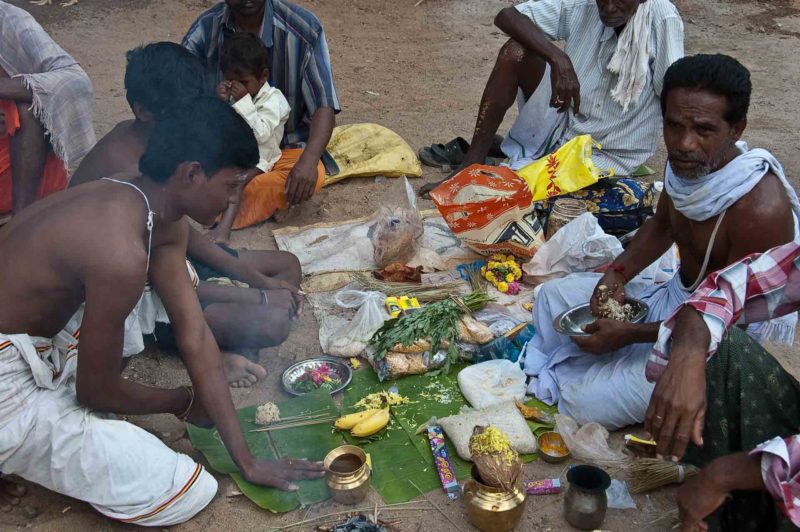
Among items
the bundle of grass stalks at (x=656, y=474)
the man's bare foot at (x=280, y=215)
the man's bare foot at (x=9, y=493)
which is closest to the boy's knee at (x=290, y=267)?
the man's bare foot at (x=280, y=215)

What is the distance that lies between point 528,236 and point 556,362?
1187mm

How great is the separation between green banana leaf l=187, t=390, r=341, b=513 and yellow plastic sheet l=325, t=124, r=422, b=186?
2571mm

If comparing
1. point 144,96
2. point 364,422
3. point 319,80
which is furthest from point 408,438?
point 319,80

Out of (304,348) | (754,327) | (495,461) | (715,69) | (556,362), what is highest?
(715,69)

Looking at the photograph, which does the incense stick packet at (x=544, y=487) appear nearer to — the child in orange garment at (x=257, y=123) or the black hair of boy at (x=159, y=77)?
the black hair of boy at (x=159, y=77)

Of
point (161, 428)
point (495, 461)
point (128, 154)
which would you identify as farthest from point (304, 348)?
point (495, 461)

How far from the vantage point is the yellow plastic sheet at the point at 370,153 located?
566 centimetres

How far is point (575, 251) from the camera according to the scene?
429 cm

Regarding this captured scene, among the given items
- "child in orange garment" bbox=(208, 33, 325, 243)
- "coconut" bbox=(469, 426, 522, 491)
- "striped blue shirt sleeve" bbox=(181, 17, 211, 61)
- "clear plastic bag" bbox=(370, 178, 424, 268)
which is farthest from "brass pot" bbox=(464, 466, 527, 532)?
"striped blue shirt sleeve" bbox=(181, 17, 211, 61)

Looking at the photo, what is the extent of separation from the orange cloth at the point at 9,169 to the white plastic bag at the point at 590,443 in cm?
330

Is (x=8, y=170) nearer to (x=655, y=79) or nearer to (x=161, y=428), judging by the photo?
(x=161, y=428)

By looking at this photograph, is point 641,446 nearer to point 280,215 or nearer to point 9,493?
point 9,493

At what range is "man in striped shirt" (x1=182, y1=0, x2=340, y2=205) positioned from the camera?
500 cm

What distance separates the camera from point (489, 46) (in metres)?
9.02
